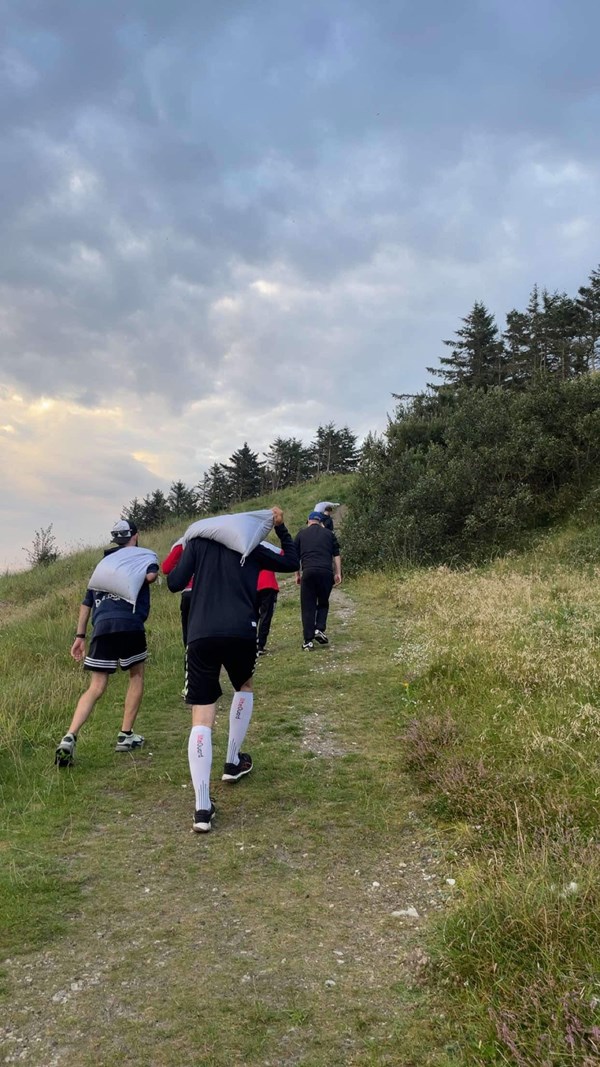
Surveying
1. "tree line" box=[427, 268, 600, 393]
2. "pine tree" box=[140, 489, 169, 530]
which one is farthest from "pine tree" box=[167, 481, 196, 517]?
"tree line" box=[427, 268, 600, 393]

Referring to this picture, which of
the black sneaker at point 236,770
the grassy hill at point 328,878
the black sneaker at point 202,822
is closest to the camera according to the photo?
the grassy hill at point 328,878

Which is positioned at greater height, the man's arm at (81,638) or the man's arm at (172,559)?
the man's arm at (172,559)

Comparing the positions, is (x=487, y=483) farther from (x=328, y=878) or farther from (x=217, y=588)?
(x=328, y=878)

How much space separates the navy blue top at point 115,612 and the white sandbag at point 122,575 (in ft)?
0.17

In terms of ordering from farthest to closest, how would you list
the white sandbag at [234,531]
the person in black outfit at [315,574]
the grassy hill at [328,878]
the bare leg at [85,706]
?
the person in black outfit at [315,574]
the bare leg at [85,706]
the white sandbag at [234,531]
the grassy hill at [328,878]

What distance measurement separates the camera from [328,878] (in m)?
3.32

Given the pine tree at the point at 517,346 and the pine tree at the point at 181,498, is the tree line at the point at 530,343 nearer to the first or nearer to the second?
the pine tree at the point at 517,346

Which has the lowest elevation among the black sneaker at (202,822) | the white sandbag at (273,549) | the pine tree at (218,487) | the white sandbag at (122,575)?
the black sneaker at (202,822)

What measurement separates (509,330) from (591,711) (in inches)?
1757

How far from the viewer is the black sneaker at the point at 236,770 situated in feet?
15.0

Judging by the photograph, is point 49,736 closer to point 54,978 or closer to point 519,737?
point 54,978

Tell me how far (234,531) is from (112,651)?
1.80 m

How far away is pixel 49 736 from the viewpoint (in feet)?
18.1

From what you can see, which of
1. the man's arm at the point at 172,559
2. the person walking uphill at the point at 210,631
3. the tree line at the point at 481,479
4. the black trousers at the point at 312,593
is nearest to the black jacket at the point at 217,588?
the person walking uphill at the point at 210,631
